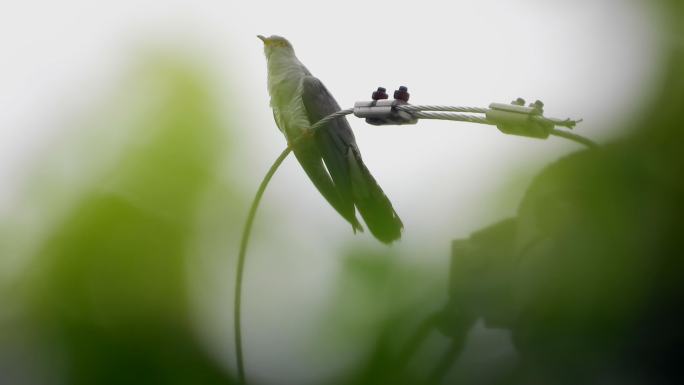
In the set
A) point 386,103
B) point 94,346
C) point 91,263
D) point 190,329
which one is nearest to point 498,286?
point 386,103

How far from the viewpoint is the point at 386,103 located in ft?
11.8

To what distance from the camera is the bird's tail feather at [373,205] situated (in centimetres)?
448

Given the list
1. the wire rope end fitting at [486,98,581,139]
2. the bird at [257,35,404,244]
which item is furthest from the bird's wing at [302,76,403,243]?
the wire rope end fitting at [486,98,581,139]

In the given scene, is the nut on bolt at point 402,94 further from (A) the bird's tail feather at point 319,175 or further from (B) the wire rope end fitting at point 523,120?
(A) the bird's tail feather at point 319,175

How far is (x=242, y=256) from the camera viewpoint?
4336mm

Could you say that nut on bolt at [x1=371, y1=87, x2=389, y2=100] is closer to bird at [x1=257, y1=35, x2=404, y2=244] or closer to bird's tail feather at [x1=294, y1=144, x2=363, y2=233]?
bird at [x1=257, y1=35, x2=404, y2=244]

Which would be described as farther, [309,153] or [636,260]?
[309,153]

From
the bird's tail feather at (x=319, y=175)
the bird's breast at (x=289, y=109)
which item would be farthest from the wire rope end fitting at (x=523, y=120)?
the bird's breast at (x=289, y=109)

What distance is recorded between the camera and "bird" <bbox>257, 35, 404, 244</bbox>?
14.9 ft

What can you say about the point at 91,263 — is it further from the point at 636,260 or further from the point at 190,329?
the point at 636,260

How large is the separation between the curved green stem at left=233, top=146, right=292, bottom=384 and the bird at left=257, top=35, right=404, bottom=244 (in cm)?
34

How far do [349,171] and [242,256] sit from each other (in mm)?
957

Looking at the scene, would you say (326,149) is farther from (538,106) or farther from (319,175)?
(538,106)

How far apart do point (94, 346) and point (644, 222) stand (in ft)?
13.4
